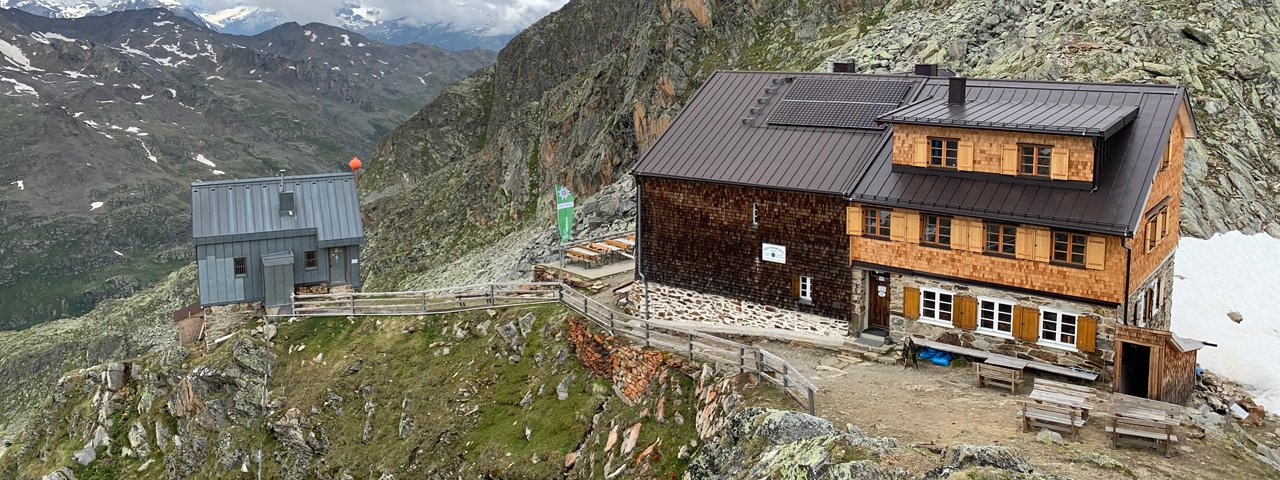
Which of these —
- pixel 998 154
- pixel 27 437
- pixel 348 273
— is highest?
pixel 998 154

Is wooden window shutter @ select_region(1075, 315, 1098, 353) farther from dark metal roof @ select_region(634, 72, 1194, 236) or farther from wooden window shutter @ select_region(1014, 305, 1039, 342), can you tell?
dark metal roof @ select_region(634, 72, 1194, 236)

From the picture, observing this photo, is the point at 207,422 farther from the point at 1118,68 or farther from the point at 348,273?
the point at 1118,68

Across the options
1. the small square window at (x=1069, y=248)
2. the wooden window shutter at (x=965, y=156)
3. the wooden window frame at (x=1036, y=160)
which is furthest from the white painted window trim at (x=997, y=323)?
the wooden window shutter at (x=965, y=156)

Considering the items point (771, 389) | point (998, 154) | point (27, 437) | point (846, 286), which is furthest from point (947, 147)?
point (27, 437)

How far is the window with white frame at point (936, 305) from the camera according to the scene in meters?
30.0

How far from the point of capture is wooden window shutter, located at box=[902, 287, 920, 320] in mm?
30359

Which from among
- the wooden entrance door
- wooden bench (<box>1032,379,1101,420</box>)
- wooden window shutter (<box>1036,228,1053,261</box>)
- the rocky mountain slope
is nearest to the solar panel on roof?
the wooden entrance door

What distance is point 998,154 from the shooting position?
28.4 m

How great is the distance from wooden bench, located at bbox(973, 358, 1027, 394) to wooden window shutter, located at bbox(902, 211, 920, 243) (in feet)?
13.7

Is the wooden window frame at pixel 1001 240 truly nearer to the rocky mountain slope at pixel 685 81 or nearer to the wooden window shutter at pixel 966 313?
the wooden window shutter at pixel 966 313

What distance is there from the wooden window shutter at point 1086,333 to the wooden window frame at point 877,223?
5.70 meters

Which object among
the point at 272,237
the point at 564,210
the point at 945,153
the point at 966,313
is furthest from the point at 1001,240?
the point at 272,237

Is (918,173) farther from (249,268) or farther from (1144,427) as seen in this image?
(249,268)

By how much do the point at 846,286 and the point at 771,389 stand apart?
21.3 feet
